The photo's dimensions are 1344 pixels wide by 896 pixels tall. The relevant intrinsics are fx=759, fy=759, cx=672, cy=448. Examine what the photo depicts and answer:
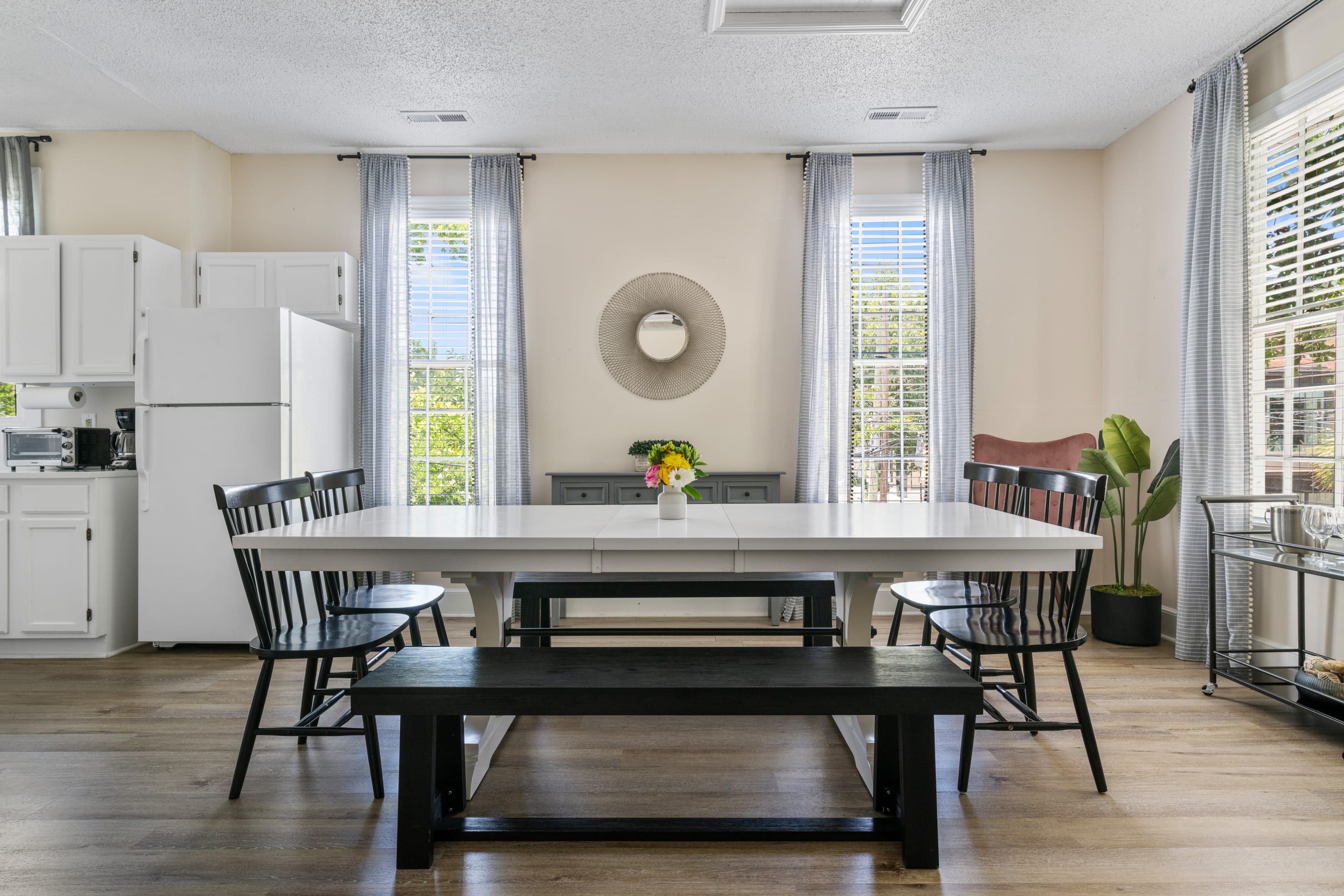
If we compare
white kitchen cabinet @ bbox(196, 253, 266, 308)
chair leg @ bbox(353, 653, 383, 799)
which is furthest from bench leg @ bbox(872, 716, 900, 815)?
white kitchen cabinet @ bbox(196, 253, 266, 308)

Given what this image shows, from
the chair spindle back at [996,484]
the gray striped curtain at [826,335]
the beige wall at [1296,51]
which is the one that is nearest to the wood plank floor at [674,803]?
the chair spindle back at [996,484]

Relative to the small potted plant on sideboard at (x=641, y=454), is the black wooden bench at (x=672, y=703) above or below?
below

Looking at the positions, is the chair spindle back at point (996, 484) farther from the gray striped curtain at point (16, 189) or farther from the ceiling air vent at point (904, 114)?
the gray striped curtain at point (16, 189)

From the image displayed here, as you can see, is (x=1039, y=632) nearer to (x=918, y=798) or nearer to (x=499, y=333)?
(x=918, y=798)

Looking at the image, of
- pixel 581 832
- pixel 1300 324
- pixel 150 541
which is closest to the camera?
pixel 581 832

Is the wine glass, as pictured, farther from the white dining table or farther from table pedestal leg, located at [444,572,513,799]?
table pedestal leg, located at [444,572,513,799]

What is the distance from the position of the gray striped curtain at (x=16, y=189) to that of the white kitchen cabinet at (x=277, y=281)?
98cm

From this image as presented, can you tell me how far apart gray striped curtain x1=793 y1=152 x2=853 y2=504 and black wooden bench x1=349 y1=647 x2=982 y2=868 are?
2.61 meters

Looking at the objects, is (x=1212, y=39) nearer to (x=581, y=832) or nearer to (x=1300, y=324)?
(x=1300, y=324)

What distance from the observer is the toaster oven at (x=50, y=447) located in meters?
3.91

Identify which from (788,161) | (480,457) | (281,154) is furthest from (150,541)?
(788,161)

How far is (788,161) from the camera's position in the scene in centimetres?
479

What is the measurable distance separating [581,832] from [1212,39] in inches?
163

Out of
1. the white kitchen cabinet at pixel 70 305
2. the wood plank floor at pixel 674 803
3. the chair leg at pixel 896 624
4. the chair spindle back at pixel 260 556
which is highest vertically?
the white kitchen cabinet at pixel 70 305
